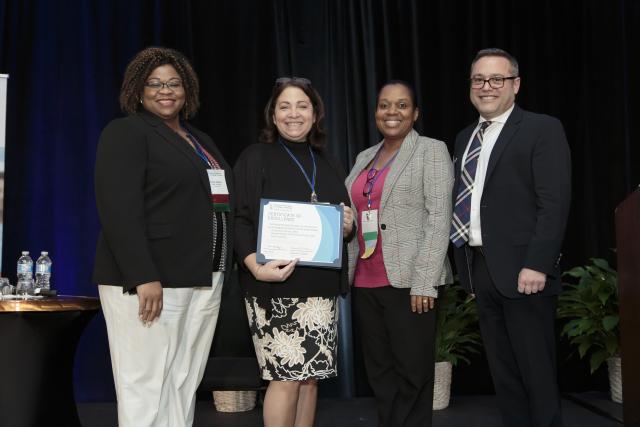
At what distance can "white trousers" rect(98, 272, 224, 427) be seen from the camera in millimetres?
2340

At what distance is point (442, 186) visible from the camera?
9.62 feet

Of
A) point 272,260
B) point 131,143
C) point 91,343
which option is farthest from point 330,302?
point 91,343

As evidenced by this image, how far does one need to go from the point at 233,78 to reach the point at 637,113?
9.51 feet

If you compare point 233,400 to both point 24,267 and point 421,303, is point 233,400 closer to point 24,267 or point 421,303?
point 24,267

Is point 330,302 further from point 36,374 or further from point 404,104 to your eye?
point 36,374

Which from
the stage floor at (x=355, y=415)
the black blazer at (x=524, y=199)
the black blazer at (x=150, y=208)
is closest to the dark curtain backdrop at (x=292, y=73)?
the stage floor at (x=355, y=415)

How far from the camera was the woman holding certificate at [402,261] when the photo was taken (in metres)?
2.90

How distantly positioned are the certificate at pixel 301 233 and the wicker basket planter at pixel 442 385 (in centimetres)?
212

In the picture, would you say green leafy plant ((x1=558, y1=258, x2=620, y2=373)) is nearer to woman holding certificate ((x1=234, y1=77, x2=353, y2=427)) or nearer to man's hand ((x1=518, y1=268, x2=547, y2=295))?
man's hand ((x1=518, y1=268, x2=547, y2=295))

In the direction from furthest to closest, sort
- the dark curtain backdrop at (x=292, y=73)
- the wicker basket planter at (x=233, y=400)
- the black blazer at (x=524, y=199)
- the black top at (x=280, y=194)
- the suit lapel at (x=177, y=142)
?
the dark curtain backdrop at (x=292, y=73)
the wicker basket planter at (x=233, y=400)
the black blazer at (x=524, y=199)
the black top at (x=280, y=194)
the suit lapel at (x=177, y=142)

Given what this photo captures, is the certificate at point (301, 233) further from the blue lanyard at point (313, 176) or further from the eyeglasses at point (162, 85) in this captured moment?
the eyeglasses at point (162, 85)

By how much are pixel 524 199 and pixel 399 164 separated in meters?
0.54

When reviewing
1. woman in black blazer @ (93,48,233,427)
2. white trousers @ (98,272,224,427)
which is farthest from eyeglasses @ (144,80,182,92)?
white trousers @ (98,272,224,427)

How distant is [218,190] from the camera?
2549 millimetres
